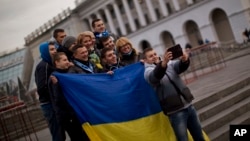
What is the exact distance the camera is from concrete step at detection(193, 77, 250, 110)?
7.81 metres

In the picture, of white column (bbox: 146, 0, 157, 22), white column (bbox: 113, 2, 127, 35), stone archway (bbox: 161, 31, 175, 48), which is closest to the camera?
white column (bbox: 146, 0, 157, 22)

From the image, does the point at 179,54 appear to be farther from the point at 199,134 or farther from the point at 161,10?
the point at 161,10

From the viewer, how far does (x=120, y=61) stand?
5.62 meters

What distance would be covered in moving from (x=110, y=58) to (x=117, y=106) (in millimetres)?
765

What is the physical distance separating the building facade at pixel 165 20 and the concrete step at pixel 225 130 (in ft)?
86.2

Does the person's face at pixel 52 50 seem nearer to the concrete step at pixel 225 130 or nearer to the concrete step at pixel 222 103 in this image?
the concrete step at pixel 225 130

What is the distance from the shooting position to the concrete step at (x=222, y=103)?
7309 mm

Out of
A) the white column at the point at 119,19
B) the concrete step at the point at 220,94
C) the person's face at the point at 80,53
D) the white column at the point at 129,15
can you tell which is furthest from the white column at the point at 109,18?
the person's face at the point at 80,53

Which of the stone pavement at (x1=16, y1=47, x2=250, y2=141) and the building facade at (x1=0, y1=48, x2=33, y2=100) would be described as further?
the building facade at (x1=0, y1=48, x2=33, y2=100)

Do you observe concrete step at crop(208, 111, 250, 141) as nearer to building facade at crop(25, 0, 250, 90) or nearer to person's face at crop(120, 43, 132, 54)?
person's face at crop(120, 43, 132, 54)

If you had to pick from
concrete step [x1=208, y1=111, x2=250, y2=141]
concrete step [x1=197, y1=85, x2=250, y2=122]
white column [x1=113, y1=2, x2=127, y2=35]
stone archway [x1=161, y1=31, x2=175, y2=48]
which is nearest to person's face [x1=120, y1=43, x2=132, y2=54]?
concrete step [x1=208, y1=111, x2=250, y2=141]

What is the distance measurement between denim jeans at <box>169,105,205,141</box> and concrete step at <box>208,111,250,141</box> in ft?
5.07

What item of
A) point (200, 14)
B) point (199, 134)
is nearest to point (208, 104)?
point (199, 134)

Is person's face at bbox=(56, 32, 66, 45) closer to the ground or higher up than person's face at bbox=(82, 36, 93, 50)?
higher up
